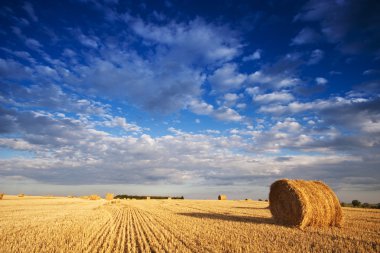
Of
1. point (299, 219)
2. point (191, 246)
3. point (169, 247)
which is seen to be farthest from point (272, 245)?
point (299, 219)

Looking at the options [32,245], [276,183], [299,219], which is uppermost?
[276,183]

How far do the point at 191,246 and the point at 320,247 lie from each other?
3.49 m

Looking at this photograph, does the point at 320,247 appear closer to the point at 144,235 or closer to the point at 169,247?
the point at 169,247

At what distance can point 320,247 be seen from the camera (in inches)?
332

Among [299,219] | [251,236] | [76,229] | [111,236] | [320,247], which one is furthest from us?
[299,219]

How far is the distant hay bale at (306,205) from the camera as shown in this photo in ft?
43.9

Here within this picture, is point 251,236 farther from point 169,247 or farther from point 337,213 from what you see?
point 337,213

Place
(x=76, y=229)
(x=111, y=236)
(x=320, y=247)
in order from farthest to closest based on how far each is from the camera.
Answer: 1. (x=76, y=229)
2. (x=111, y=236)
3. (x=320, y=247)

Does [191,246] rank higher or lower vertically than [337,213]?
lower

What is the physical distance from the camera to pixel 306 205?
13.4m

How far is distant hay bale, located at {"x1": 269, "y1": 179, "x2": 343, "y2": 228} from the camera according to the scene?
1339 centimetres

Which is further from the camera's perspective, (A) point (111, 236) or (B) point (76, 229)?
(B) point (76, 229)

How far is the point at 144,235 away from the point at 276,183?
784 centimetres

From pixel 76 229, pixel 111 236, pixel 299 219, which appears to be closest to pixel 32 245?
pixel 111 236
